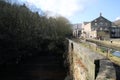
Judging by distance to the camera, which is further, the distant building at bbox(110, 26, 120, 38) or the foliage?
the distant building at bbox(110, 26, 120, 38)

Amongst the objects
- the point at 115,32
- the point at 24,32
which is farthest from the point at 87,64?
the point at 115,32

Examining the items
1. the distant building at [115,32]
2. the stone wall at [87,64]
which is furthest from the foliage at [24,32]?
the distant building at [115,32]

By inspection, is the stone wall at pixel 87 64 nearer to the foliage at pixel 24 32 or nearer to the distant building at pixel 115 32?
the foliage at pixel 24 32

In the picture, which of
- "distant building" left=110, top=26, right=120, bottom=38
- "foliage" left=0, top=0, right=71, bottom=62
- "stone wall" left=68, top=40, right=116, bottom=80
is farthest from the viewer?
"distant building" left=110, top=26, right=120, bottom=38

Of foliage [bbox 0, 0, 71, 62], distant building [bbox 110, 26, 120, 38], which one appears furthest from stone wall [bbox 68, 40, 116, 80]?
distant building [bbox 110, 26, 120, 38]

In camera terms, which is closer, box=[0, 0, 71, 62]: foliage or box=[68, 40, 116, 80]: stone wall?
box=[68, 40, 116, 80]: stone wall

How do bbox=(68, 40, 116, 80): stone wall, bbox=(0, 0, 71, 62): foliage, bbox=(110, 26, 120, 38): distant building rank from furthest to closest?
bbox=(110, 26, 120, 38): distant building → bbox=(0, 0, 71, 62): foliage → bbox=(68, 40, 116, 80): stone wall

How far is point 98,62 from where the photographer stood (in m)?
7.46

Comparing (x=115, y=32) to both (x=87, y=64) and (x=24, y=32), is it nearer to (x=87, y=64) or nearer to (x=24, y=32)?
(x=24, y=32)

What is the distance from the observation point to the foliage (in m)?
40.3

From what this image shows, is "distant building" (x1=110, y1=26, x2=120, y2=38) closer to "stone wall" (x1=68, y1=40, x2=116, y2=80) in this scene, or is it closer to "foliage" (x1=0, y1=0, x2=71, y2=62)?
"foliage" (x1=0, y1=0, x2=71, y2=62)

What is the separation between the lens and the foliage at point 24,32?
132ft

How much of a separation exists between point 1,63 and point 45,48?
2546 cm

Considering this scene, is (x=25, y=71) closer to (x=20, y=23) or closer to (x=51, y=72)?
(x=51, y=72)
